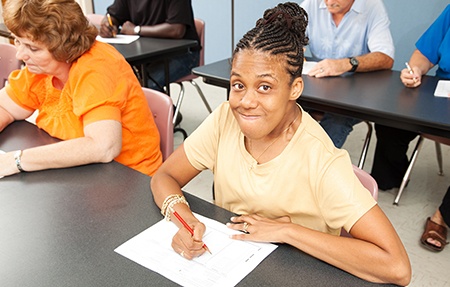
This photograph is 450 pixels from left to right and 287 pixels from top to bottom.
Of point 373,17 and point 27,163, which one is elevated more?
point 373,17

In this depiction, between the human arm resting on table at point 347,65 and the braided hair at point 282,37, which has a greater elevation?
the braided hair at point 282,37

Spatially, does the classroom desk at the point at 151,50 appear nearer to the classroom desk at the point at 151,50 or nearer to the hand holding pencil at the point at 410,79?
the classroom desk at the point at 151,50

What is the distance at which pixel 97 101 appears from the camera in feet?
4.53

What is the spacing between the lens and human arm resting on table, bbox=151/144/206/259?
968mm

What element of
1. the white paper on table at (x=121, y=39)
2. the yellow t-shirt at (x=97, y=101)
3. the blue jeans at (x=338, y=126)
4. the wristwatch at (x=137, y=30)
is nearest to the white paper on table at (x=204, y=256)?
the yellow t-shirt at (x=97, y=101)

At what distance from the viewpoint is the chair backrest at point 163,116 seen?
1.64 meters

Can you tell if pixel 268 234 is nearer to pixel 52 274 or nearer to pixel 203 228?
pixel 203 228

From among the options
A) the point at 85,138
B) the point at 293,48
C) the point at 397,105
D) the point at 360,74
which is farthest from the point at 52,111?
the point at 360,74

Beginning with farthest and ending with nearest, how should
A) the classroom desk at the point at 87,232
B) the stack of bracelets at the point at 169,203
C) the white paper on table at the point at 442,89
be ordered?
the white paper on table at the point at 442,89 < the stack of bracelets at the point at 169,203 < the classroom desk at the point at 87,232

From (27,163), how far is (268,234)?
78 cm

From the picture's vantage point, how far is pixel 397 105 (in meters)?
1.82

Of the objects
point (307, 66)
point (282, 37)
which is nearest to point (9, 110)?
point (282, 37)

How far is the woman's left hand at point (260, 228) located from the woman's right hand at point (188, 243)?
80mm

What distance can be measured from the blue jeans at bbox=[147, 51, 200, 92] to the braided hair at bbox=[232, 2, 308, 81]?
7.20 ft
